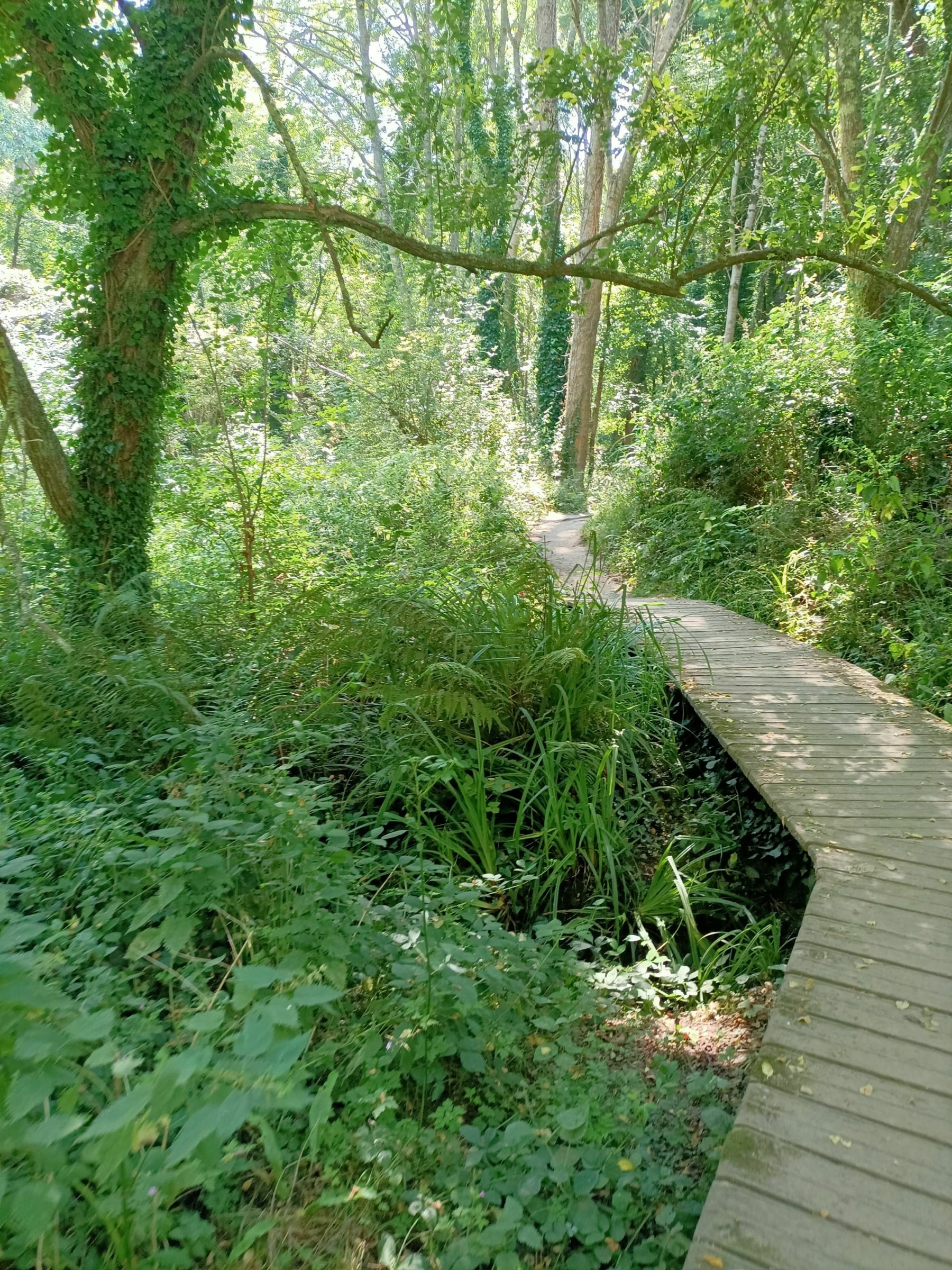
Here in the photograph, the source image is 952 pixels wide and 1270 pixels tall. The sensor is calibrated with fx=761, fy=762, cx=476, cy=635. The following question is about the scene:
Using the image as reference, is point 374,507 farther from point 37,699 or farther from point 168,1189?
point 168,1189

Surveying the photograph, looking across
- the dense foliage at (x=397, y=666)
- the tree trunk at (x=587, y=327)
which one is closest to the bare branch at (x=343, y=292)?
the dense foliage at (x=397, y=666)

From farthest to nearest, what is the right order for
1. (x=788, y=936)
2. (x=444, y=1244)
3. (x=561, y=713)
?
1. (x=561, y=713)
2. (x=788, y=936)
3. (x=444, y=1244)

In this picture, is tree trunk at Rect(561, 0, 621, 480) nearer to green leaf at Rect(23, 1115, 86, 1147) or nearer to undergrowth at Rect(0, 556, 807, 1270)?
undergrowth at Rect(0, 556, 807, 1270)

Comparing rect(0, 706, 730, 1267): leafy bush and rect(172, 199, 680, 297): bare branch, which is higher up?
rect(172, 199, 680, 297): bare branch

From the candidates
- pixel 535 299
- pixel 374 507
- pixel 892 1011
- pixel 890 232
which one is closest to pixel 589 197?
pixel 890 232

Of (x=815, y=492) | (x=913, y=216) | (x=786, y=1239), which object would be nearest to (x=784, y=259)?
(x=815, y=492)

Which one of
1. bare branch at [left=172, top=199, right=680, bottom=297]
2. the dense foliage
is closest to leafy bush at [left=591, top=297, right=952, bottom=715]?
the dense foliage

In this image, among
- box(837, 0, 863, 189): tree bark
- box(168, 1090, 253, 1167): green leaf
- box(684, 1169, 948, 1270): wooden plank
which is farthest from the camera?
box(837, 0, 863, 189): tree bark

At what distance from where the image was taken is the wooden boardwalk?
1713 millimetres

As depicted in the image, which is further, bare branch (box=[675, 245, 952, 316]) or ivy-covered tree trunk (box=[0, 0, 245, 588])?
bare branch (box=[675, 245, 952, 316])

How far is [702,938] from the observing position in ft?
11.8

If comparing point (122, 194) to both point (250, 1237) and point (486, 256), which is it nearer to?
point (486, 256)

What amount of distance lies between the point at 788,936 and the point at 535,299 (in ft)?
98.8

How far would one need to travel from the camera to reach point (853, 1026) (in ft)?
7.54
